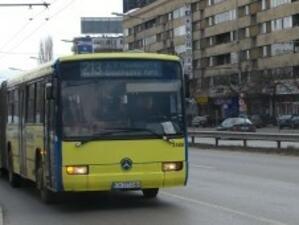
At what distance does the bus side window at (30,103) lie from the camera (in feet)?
50.9

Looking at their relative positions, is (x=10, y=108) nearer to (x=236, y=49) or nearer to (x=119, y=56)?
(x=119, y=56)

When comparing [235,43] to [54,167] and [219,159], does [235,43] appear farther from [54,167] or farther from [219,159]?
[54,167]

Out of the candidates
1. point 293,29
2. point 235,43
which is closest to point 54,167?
point 293,29

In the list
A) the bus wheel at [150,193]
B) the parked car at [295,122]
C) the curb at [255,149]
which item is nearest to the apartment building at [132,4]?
the parked car at [295,122]

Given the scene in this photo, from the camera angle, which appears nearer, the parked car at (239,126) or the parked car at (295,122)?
the parked car at (239,126)

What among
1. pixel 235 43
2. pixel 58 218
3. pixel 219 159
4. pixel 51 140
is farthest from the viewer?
pixel 235 43

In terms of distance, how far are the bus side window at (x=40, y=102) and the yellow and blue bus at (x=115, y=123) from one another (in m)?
0.67

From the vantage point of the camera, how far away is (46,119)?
45.7 feet

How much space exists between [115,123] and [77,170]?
39.9 inches

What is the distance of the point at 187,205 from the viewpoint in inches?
537

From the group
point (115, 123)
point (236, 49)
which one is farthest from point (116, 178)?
point (236, 49)

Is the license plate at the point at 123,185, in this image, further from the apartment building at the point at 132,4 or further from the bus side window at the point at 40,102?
the apartment building at the point at 132,4

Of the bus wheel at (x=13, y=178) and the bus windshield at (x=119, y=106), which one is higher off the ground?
the bus windshield at (x=119, y=106)

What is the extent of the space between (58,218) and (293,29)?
75.5m
